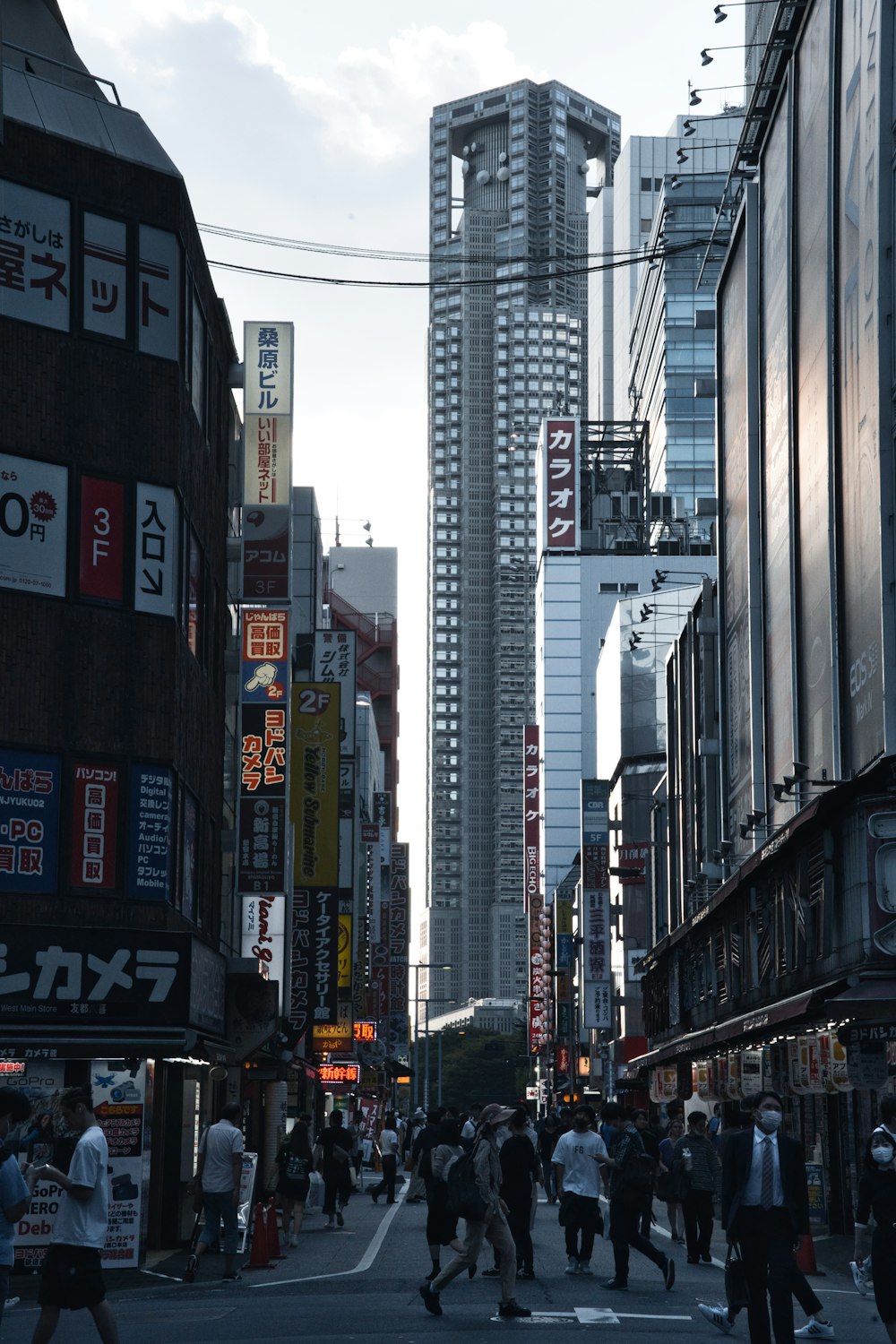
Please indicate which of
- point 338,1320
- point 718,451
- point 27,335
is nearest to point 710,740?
point 718,451

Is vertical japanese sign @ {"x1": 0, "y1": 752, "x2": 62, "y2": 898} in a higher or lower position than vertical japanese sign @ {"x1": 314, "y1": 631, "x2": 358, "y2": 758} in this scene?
lower

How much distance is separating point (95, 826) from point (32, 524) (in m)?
3.87

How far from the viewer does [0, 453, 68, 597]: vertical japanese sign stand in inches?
876

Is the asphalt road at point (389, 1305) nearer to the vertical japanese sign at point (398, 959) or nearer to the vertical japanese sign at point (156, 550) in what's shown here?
the vertical japanese sign at point (156, 550)

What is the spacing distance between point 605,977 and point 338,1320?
6232 centimetres

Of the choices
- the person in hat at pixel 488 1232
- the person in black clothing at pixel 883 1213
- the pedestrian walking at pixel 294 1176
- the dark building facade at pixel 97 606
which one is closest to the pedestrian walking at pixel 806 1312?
the person in black clothing at pixel 883 1213

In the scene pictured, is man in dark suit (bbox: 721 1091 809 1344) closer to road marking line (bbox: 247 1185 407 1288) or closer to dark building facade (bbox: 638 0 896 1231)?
road marking line (bbox: 247 1185 407 1288)

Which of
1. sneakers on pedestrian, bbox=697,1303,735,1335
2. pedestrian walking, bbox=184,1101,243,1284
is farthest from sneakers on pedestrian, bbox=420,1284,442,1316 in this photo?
pedestrian walking, bbox=184,1101,243,1284

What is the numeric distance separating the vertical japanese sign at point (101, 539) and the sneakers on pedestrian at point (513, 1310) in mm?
11459

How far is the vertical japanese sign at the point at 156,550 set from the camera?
23656 mm

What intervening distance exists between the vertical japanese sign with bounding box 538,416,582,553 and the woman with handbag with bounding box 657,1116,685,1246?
110m

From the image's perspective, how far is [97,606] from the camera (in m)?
23.1

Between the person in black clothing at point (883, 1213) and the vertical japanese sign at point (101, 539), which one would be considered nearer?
the person in black clothing at point (883, 1213)

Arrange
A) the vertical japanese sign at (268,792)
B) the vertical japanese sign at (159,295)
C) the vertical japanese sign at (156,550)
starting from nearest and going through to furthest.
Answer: the vertical japanese sign at (156,550) → the vertical japanese sign at (159,295) → the vertical japanese sign at (268,792)
